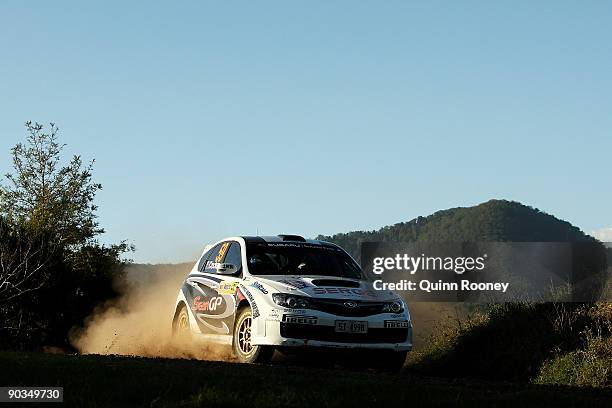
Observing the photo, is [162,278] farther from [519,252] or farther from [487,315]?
[519,252]

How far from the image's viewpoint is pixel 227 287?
14.5 meters

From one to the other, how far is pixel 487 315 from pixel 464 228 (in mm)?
141403

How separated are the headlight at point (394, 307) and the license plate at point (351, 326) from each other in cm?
46

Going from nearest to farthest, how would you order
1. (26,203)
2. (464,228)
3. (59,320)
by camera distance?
1. (59,320)
2. (26,203)
3. (464,228)

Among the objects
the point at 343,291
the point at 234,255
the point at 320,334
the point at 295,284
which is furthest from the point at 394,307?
the point at 234,255

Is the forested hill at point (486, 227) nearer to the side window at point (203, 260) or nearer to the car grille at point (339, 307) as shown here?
the side window at point (203, 260)

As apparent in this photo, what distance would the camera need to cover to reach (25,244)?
3522cm

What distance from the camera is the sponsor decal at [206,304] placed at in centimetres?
1474

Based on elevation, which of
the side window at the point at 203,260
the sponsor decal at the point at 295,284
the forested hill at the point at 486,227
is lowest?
the sponsor decal at the point at 295,284

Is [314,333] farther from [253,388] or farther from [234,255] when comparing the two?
[253,388]

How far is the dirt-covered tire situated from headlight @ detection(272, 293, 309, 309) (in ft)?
9.80

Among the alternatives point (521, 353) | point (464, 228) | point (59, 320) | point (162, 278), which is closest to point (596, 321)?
point (521, 353)

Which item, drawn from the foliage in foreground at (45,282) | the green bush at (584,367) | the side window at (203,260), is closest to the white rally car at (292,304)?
the side window at (203,260)

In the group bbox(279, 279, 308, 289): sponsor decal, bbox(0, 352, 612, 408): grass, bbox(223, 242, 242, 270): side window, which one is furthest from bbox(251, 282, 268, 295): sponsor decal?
bbox(0, 352, 612, 408): grass
